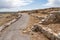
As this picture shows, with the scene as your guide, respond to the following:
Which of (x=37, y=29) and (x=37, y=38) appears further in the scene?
(x=37, y=29)

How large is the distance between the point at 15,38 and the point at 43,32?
9.34 feet

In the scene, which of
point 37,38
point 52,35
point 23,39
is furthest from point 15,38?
point 52,35

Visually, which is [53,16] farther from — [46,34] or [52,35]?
[52,35]

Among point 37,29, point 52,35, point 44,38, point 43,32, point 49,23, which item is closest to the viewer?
point 52,35

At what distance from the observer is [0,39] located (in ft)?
59.9

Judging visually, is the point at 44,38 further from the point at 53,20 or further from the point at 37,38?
the point at 53,20

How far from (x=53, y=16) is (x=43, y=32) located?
6.20m

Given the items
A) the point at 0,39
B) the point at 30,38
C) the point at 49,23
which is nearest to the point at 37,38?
the point at 30,38

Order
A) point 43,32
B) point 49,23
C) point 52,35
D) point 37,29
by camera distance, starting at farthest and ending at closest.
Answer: point 49,23
point 37,29
point 43,32
point 52,35

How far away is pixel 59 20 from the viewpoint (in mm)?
24906

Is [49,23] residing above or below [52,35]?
below

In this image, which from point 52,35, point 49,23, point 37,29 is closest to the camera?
point 52,35

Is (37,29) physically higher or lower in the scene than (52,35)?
lower

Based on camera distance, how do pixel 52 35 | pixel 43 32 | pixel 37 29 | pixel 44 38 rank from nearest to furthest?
pixel 52 35 → pixel 44 38 → pixel 43 32 → pixel 37 29
